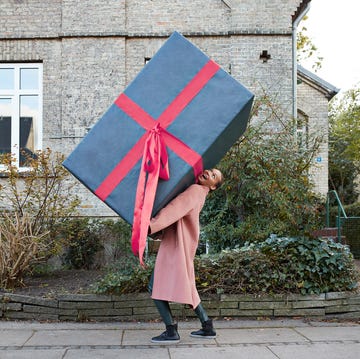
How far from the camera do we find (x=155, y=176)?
14.8ft

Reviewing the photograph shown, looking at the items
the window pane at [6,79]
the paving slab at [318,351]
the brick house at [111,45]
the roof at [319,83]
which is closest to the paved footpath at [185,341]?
the paving slab at [318,351]

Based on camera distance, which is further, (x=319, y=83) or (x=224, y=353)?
(x=319, y=83)

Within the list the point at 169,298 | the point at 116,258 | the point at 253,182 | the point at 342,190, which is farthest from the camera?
the point at 342,190

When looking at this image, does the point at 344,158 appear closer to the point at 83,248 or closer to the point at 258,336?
the point at 83,248

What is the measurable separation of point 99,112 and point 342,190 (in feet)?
64.3

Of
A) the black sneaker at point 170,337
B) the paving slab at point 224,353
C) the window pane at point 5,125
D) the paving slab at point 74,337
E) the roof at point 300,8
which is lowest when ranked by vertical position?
the paving slab at point 74,337

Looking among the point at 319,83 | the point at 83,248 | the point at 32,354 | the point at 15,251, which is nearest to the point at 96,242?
the point at 83,248

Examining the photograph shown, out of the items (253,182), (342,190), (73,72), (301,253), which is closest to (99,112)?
(73,72)

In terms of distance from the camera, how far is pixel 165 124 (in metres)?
4.63

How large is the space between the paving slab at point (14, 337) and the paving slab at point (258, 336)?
1.88 metres

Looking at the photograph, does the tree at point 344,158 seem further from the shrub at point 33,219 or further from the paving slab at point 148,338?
the paving slab at point 148,338

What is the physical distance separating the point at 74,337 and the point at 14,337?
592 mm

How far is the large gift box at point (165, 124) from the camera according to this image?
4.59 m

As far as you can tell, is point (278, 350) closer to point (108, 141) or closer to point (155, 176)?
point (155, 176)
